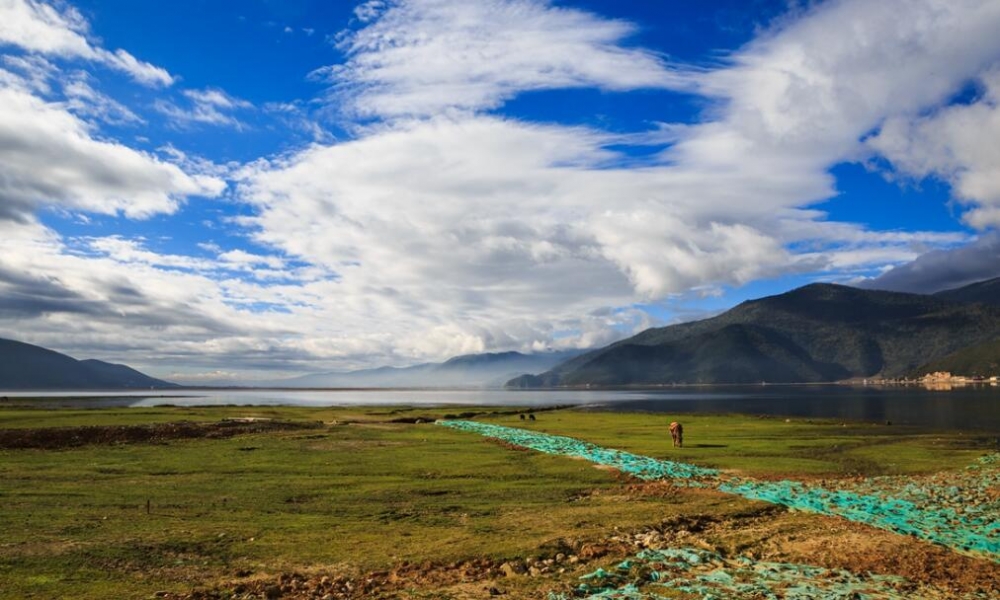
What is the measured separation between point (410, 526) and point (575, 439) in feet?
103

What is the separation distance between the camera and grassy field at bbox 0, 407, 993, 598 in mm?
14578

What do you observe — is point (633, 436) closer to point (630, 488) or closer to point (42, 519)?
point (630, 488)

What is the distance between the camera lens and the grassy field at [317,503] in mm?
14578

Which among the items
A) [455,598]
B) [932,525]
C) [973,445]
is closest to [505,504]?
[455,598]

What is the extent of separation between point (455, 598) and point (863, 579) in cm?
917

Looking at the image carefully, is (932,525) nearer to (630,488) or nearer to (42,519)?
(630,488)

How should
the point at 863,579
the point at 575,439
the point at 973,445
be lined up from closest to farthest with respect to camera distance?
1. the point at 863,579
2. the point at 973,445
3. the point at 575,439

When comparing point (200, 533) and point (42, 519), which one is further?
point (42, 519)

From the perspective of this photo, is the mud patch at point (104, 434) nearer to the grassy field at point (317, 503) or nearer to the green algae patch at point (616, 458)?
the grassy field at point (317, 503)

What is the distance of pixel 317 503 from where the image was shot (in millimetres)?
22594

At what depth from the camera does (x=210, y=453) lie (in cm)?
3844

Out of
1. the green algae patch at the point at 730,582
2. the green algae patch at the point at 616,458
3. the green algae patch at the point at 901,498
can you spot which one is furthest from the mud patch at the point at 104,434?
the green algae patch at the point at 730,582

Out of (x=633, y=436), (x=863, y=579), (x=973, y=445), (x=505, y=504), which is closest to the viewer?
(x=863, y=579)

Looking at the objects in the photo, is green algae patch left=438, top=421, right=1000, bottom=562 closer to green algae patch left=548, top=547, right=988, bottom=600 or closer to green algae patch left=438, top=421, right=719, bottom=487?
green algae patch left=438, top=421, right=719, bottom=487
